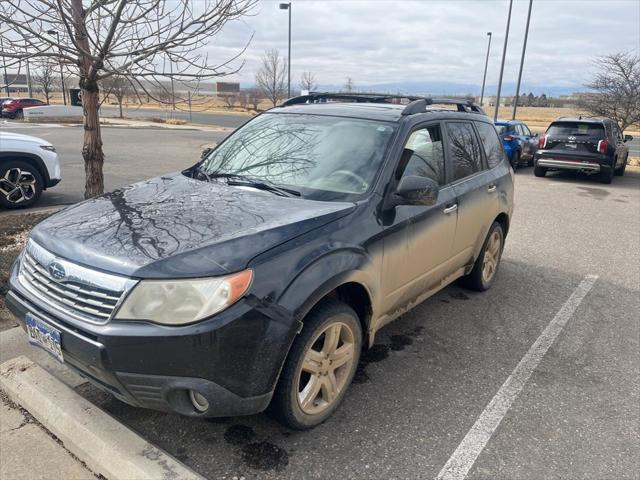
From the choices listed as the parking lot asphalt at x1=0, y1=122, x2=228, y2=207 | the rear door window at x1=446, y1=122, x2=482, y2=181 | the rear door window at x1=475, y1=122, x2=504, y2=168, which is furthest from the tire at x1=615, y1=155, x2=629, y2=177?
the rear door window at x1=446, y1=122, x2=482, y2=181

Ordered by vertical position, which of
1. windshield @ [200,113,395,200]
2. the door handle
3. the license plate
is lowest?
the license plate

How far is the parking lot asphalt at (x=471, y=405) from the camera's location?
8.63ft

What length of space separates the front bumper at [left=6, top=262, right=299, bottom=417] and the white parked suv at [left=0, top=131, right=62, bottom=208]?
20.7 feet

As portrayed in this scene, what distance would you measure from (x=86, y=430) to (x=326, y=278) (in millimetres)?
1465

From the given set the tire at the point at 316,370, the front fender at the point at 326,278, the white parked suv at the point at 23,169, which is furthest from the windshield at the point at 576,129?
the tire at the point at 316,370

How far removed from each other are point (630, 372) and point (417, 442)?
6.28 feet

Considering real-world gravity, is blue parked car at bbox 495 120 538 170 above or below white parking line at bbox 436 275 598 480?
above

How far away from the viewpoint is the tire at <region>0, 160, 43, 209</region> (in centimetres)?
758

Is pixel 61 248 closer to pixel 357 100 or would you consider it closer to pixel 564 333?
pixel 357 100

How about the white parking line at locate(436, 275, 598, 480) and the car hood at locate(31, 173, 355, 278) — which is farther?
the white parking line at locate(436, 275, 598, 480)

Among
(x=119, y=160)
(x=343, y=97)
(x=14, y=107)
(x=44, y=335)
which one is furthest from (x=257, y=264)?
(x=14, y=107)

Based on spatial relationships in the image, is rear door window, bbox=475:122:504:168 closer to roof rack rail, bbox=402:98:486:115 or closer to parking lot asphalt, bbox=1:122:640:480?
roof rack rail, bbox=402:98:486:115

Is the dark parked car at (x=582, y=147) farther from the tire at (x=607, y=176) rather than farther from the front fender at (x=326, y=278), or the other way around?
the front fender at (x=326, y=278)

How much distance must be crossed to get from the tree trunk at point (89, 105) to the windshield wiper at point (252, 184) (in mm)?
2117
